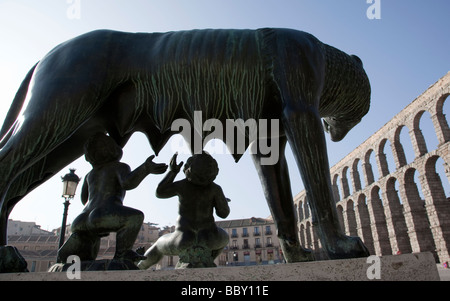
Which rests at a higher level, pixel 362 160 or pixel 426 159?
pixel 362 160

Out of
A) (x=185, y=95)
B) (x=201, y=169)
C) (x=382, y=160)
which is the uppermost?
(x=382, y=160)

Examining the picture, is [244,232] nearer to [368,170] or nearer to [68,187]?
[368,170]

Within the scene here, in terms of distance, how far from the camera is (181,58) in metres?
1.83

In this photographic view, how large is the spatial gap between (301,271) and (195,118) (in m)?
1.05

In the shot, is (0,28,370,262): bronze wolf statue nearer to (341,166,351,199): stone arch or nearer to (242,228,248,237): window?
(341,166,351,199): stone arch

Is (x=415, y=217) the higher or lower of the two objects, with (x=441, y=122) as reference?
lower

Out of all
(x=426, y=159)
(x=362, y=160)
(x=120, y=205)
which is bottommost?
(x=120, y=205)

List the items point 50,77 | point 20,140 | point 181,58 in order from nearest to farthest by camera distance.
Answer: point 20,140 → point 50,77 → point 181,58

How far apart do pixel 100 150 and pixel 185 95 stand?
1.94 feet

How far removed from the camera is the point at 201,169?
186 centimetres

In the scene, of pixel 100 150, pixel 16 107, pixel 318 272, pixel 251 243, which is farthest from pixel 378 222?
pixel 16 107
